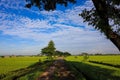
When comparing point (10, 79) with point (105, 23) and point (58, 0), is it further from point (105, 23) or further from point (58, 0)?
point (105, 23)

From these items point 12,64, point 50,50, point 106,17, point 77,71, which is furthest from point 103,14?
point 50,50

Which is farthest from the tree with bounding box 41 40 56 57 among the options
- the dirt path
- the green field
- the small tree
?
the dirt path

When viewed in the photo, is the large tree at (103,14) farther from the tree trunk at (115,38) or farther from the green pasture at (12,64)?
the green pasture at (12,64)

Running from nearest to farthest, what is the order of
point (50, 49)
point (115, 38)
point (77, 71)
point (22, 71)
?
point (115, 38), point (77, 71), point (22, 71), point (50, 49)

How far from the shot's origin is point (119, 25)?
10117mm

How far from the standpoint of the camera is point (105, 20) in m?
9.29

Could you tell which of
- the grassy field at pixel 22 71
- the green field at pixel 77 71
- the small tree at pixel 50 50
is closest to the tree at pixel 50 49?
the small tree at pixel 50 50

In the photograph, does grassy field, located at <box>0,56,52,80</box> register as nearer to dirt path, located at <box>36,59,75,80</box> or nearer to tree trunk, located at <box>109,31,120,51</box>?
dirt path, located at <box>36,59,75,80</box>

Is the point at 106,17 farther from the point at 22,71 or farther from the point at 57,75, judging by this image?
the point at 22,71

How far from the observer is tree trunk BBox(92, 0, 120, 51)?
891 cm

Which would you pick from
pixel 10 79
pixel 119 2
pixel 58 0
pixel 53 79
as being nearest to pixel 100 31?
pixel 119 2

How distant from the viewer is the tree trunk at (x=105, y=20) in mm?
8906

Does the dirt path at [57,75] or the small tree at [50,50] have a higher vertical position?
the small tree at [50,50]

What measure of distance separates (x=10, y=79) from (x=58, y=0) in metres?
15.2
